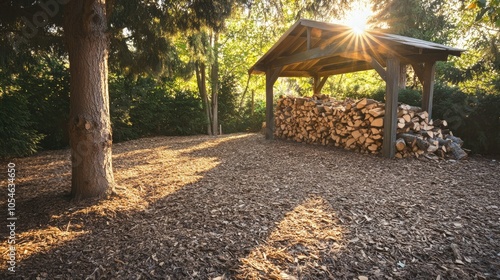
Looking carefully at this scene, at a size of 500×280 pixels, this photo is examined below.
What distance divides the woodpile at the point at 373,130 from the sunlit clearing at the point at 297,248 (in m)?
3.71

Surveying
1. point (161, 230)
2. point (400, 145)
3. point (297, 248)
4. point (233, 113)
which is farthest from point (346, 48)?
point (233, 113)

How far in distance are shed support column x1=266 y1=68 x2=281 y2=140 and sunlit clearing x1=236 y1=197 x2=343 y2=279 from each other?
19.9 feet

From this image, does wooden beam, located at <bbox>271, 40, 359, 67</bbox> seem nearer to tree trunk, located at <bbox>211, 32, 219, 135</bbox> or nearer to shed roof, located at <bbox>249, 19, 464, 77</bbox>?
shed roof, located at <bbox>249, 19, 464, 77</bbox>

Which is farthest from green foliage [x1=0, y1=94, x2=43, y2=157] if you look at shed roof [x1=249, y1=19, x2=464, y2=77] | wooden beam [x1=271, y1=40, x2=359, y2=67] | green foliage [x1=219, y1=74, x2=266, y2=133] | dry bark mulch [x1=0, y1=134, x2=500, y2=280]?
green foliage [x1=219, y1=74, x2=266, y2=133]

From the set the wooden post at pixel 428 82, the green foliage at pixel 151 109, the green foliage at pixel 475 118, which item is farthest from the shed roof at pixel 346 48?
the green foliage at pixel 151 109

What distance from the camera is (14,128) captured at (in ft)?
20.2

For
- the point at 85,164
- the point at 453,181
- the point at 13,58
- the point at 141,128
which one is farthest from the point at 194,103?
the point at 453,181

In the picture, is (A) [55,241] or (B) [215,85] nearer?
(A) [55,241]

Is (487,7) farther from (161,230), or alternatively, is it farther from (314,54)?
(314,54)

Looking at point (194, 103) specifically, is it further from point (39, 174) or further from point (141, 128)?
point (39, 174)

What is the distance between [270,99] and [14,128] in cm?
696

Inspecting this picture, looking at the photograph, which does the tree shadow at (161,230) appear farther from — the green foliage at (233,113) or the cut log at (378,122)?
the green foliage at (233,113)

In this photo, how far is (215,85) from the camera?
514 inches

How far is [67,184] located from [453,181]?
6146 mm
